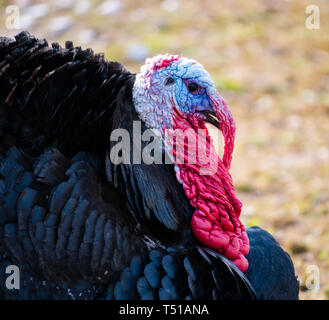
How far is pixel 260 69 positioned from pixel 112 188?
5.20 m

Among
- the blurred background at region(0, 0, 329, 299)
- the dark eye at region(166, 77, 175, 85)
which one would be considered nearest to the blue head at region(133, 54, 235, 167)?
the dark eye at region(166, 77, 175, 85)

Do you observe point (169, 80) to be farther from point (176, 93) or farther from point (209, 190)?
point (209, 190)

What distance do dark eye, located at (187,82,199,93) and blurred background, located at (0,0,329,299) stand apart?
1826 mm

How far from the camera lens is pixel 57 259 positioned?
2.30 m

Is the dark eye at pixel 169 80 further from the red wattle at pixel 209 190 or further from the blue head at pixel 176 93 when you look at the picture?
the red wattle at pixel 209 190

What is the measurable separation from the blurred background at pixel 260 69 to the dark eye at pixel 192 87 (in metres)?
1.83

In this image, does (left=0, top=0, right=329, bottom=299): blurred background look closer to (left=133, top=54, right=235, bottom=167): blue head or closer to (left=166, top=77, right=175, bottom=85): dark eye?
(left=133, top=54, right=235, bottom=167): blue head

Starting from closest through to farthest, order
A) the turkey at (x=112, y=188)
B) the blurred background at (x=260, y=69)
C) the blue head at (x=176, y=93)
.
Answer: the turkey at (x=112, y=188) → the blue head at (x=176, y=93) → the blurred background at (x=260, y=69)

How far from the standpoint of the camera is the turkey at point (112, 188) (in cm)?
232

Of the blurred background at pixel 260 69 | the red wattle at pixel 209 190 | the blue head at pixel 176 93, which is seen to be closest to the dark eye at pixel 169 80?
the blue head at pixel 176 93

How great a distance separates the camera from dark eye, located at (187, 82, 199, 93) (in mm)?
2594

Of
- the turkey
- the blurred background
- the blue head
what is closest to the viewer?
the turkey

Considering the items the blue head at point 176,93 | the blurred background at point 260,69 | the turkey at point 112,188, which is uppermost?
the blurred background at point 260,69

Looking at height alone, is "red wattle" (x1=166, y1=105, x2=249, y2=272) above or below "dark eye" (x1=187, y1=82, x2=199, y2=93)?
below
